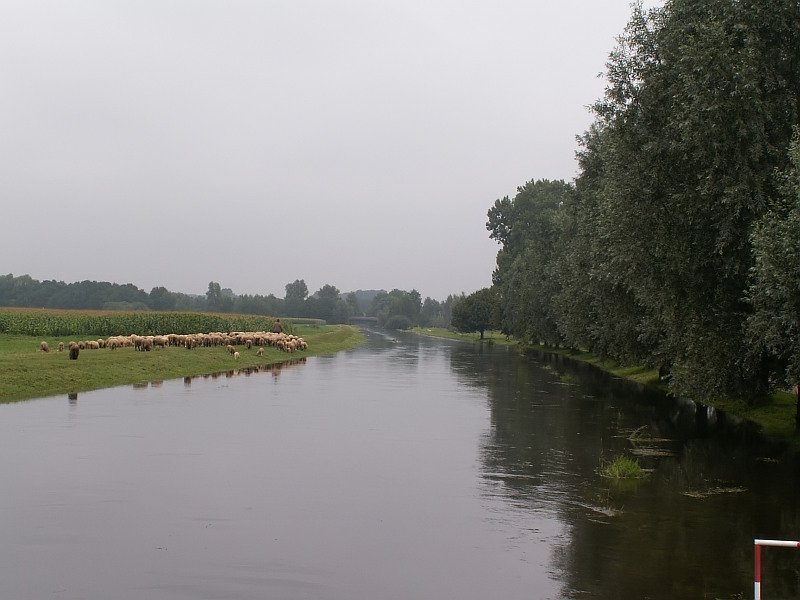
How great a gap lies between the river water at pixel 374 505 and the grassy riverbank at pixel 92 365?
10.8ft

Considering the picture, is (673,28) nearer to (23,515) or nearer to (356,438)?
(356,438)

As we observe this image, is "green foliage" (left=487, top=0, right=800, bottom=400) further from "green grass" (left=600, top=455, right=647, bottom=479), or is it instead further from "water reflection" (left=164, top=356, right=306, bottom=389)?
"water reflection" (left=164, top=356, right=306, bottom=389)

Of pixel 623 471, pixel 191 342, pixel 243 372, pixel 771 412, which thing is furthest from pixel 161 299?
pixel 623 471

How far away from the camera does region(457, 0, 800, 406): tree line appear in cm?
2072

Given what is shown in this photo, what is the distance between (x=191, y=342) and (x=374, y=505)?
4305 cm

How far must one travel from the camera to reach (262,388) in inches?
1540

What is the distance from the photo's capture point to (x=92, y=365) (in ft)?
131

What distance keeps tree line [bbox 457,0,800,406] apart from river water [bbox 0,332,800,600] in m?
3.24

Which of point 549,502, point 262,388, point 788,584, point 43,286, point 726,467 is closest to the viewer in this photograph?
point 788,584

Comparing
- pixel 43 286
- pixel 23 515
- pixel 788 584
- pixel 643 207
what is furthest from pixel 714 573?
pixel 43 286

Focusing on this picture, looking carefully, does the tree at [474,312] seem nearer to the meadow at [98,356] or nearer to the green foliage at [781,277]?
the meadow at [98,356]

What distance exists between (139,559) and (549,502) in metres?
8.22

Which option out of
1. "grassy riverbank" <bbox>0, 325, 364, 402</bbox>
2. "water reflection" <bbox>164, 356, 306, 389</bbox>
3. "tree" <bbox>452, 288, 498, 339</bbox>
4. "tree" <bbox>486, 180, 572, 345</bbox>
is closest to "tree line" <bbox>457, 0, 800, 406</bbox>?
"water reflection" <bbox>164, 356, 306, 389</bbox>

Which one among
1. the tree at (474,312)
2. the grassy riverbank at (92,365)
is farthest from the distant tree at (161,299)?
the grassy riverbank at (92,365)
